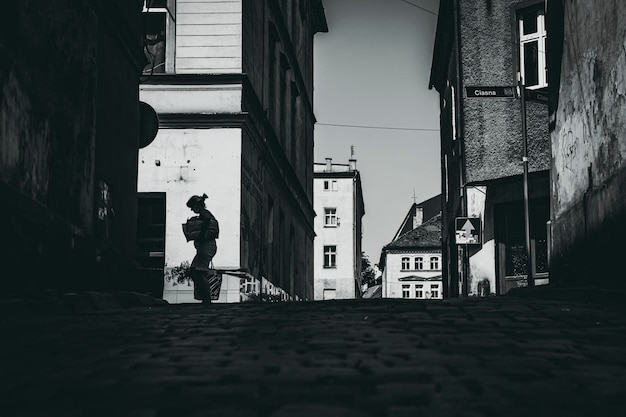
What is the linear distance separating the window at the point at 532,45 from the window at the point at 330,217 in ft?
171

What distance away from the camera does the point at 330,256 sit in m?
73.4

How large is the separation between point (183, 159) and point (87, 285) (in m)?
7.94

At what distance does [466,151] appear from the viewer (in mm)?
23188

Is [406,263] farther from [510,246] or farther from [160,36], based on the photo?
[160,36]

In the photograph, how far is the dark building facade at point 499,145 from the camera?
2152 cm

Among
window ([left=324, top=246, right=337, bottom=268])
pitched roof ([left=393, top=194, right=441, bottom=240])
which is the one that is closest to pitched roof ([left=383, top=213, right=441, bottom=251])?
window ([left=324, top=246, right=337, bottom=268])

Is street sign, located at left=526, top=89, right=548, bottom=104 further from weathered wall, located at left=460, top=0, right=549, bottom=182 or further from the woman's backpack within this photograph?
the woman's backpack

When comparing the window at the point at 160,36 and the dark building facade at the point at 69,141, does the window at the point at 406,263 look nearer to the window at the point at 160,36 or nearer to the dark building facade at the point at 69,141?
the window at the point at 160,36

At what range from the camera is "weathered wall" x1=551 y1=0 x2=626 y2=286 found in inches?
435

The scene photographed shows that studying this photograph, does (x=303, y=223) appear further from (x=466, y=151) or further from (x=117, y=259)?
(x=117, y=259)

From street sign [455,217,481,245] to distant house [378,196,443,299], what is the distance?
199ft

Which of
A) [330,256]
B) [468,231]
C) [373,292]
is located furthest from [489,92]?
[373,292]

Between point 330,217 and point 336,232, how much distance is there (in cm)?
151

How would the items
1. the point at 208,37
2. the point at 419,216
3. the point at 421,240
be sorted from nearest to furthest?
the point at 208,37, the point at 421,240, the point at 419,216
